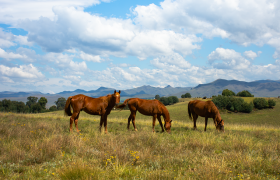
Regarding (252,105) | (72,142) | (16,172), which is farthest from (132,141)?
(252,105)

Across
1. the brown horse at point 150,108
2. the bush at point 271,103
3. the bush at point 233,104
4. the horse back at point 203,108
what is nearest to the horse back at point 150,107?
the brown horse at point 150,108

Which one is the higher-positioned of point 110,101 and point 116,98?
point 116,98

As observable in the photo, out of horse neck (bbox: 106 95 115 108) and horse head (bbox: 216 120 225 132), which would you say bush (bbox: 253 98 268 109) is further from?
horse neck (bbox: 106 95 115 108)

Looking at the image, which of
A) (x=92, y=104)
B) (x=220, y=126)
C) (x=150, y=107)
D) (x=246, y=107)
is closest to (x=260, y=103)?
(x=246, y=107)

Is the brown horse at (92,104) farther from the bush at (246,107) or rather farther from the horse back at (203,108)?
the bush at (246,107)

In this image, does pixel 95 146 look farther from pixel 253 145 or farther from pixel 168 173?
pixel 253 145

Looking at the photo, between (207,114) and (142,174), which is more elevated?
(207,114)

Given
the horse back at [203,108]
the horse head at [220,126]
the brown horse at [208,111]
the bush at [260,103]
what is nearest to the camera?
the horse head at [220,126]

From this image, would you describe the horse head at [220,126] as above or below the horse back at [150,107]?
below

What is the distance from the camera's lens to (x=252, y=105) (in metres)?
72.1

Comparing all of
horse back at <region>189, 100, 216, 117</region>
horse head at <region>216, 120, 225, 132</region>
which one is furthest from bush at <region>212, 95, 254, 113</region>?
horse head at <region>216, 120, 225, 132</region>

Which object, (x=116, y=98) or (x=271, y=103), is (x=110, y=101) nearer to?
(x=116, y=98)

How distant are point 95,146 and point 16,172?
2.87 m

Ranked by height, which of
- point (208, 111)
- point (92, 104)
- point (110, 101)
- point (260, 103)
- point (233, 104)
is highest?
point (110, 101)
